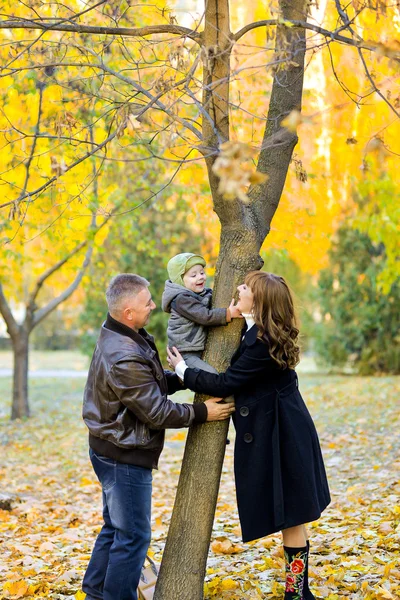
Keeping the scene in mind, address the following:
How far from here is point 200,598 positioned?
3.88 m

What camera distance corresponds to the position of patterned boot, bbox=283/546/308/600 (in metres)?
3.73

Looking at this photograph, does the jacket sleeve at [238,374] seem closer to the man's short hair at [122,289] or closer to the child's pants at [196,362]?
the child's pants at [196,362]

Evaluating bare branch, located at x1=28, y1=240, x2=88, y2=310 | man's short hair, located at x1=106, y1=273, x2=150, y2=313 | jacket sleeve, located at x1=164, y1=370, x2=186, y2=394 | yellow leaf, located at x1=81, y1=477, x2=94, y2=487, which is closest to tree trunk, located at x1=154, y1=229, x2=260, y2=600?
jacket sleeve, located at x1=164, y1=370, x2=186, y2=394

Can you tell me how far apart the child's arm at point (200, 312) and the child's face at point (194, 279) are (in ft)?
0.38

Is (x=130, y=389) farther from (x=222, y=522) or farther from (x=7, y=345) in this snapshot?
(x=7, y=345)

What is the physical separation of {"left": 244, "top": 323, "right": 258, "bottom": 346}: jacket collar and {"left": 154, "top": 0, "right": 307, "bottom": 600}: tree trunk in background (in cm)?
13

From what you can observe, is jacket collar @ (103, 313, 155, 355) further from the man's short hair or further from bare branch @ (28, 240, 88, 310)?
bare branch @ (28, 240, 88, 310)

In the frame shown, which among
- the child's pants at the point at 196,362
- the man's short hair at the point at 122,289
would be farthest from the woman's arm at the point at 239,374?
the man's short hair at the point at 122,289

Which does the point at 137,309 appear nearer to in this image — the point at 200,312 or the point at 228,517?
the point at 200,312

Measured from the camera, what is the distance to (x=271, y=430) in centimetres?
375

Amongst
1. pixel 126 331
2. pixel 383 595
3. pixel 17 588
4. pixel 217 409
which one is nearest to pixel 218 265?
pixel 126 331

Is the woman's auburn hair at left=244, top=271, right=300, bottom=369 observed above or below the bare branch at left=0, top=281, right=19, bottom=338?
below

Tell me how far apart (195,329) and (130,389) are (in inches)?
25.0

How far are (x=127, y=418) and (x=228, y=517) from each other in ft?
9.50
